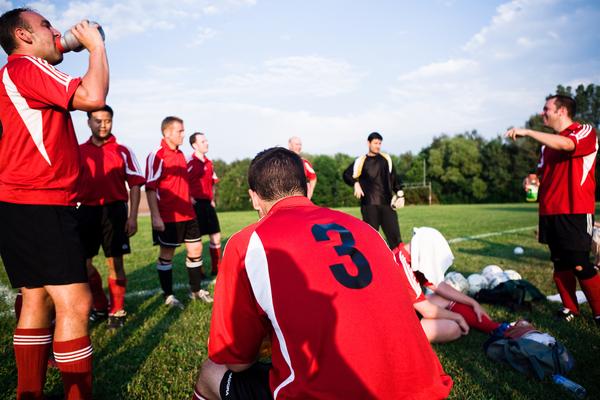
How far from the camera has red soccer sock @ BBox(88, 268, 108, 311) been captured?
4270 mm

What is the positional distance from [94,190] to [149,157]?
95cm

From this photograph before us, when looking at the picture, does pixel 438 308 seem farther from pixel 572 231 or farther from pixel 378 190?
pixel 378 190

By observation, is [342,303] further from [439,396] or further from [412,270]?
[412,270]

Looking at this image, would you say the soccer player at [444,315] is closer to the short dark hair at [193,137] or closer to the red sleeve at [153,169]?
the red sleeve at [153,169]

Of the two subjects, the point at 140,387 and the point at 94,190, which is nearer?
the point at 140,387

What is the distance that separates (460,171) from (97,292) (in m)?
57.5

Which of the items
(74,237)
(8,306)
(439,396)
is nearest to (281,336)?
(439,396)

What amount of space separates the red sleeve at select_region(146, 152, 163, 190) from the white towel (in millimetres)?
3379

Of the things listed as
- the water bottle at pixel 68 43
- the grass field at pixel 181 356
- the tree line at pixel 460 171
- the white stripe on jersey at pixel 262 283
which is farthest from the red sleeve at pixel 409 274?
the tree line at pixel 460 171

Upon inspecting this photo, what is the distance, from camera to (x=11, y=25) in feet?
7.22

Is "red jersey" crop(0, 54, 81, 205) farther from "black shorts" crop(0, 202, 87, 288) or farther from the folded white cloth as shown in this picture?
the folded white cloth

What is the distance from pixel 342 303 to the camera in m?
1.41

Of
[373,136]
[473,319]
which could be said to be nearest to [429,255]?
[473,319]

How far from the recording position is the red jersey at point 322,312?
140cm
